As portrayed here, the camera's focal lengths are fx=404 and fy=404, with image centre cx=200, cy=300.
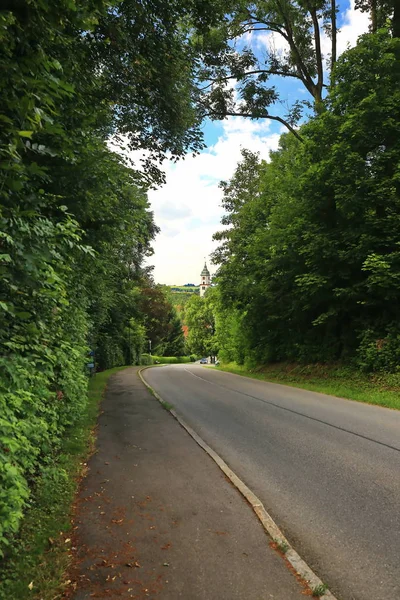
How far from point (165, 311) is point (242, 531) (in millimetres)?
50933

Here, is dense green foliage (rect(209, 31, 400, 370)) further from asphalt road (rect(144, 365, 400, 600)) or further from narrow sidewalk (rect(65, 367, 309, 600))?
narrow sidewalk (rect(65, 367, 309, 600))

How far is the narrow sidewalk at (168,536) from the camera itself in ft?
10.2

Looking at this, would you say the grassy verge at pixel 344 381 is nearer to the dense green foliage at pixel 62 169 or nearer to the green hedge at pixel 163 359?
the dense green foliage at pixel 62 169

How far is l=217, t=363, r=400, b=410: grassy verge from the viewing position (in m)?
12.5

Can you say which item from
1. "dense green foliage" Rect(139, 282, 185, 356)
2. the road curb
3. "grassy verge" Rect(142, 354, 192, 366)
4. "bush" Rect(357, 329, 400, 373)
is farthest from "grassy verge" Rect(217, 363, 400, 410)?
"grassy verge" Rect(142, 354, 192, 366)

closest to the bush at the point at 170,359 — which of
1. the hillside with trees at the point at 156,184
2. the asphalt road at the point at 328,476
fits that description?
the hillside with trees at the point at 156,184

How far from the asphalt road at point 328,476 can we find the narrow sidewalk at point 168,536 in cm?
41

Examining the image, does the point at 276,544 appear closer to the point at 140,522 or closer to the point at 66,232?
the point at 140,522

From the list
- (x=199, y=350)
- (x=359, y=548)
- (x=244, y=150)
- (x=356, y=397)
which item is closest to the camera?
(x=359, y=548)

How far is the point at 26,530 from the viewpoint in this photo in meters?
3.83

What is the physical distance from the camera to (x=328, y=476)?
555cm

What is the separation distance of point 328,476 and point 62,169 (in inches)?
215

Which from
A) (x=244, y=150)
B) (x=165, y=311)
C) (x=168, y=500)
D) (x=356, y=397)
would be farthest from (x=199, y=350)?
(x=168, y=500)

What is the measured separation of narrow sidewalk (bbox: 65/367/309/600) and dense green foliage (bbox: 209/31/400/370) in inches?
416
